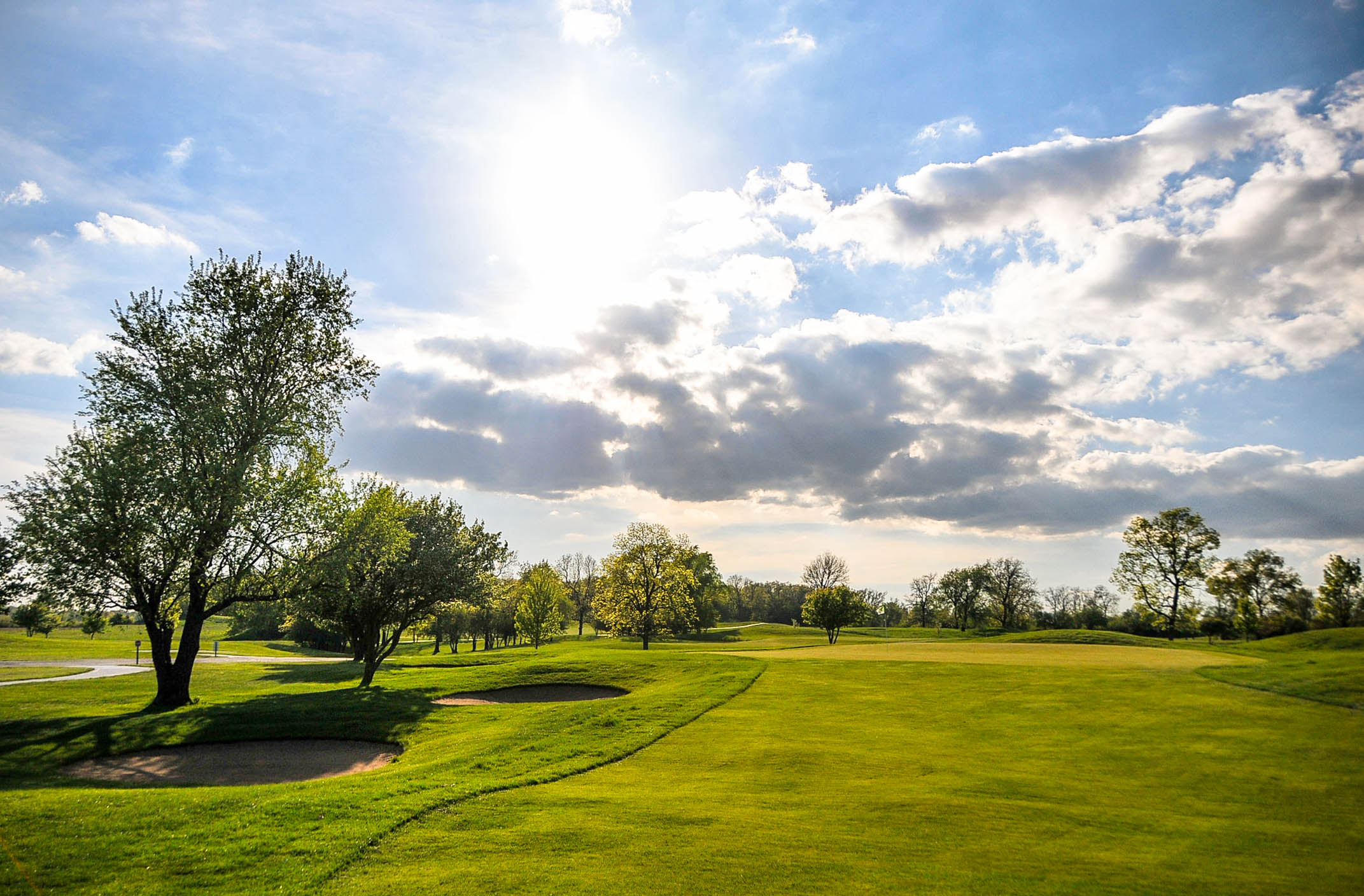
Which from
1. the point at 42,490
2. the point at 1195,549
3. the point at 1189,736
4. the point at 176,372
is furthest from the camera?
the point at 1195,549

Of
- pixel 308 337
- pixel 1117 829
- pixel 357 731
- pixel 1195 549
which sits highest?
pixel 308 337

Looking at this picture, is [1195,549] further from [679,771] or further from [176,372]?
[176,372]

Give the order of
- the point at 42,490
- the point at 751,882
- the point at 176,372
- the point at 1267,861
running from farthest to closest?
the point at 176,372 → the point at 42,490 → the point at 1267,861 → the point at 751,882

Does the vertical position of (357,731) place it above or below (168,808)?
below

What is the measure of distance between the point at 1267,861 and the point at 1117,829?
208 cm

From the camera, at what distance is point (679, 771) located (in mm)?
15961

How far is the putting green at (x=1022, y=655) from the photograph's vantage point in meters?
33.4

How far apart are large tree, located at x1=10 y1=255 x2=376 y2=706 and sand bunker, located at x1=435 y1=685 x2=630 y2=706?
8.98 m

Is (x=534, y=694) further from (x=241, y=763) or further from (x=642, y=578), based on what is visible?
(x=642, y=578)

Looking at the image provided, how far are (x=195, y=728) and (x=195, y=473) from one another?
32.5 feet

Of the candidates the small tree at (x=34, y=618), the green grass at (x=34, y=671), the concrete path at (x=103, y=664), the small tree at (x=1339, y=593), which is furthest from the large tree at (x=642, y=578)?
the small tree at (x=1339, y=593)

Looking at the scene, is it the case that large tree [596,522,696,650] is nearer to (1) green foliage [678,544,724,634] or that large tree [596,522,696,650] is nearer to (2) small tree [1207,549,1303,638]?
(1) green foliage [678,544,724,634]

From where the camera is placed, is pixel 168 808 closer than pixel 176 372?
Yes

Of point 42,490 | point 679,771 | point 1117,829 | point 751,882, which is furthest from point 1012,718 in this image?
point 42,490
